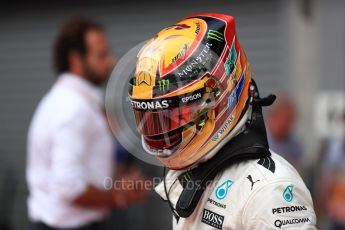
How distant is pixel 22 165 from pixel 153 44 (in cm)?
751

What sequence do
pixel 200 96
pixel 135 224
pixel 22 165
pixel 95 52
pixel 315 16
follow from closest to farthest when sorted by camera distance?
1. pixel 200 96
2. pixel 95 52
3. pixel 315 16
4. pixel 135 224
5. pixel 22 165

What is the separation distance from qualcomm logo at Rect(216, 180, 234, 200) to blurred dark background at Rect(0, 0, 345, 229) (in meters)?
3.31

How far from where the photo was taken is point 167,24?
827 cm

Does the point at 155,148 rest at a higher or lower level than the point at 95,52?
higher

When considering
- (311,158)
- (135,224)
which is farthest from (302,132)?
(135,224)

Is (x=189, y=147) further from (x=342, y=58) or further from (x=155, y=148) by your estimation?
(x=342, y=58)

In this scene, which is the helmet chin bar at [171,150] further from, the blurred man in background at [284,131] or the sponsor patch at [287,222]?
the blurred man in background at [284,131]

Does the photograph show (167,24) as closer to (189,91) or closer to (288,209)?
(189,91)

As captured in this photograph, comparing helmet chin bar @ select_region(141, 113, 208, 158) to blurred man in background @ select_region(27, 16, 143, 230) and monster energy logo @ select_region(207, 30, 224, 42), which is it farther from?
blurred man in background @ select_region(27, 16, 143, 230)

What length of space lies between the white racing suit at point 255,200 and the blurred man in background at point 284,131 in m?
3.92

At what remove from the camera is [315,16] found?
6.40 metres

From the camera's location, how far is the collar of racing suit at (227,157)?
6.75 feet

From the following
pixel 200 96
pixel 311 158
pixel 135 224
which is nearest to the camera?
pixel 200 96

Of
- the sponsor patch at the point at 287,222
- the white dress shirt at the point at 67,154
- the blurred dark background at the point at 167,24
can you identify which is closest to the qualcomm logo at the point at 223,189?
the sponsor patch at the point at 287,222
